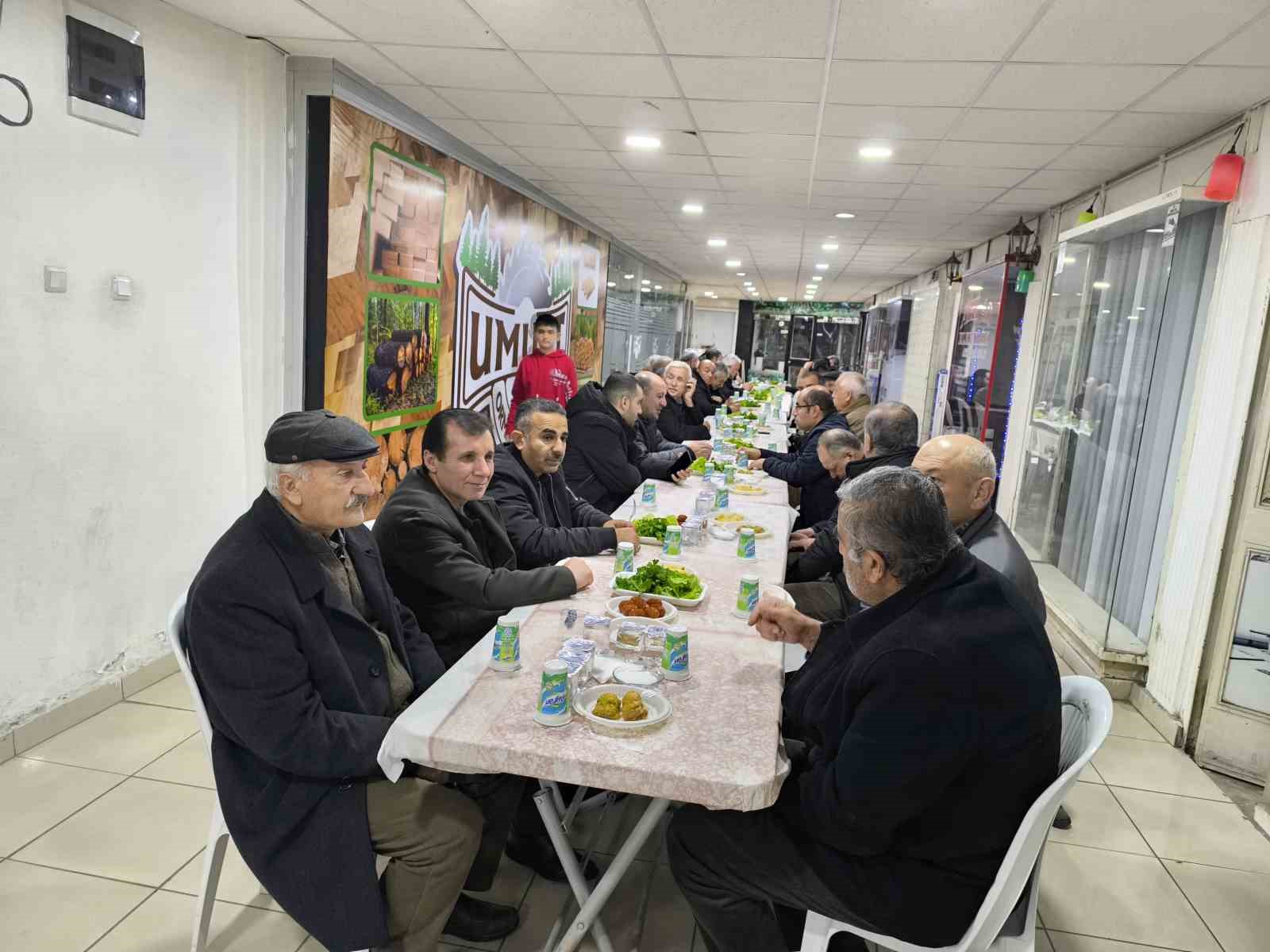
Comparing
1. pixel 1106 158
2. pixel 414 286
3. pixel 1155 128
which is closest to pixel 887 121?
pixel 1155 128

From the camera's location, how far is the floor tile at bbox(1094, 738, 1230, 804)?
10.9ft

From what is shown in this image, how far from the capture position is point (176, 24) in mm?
3375

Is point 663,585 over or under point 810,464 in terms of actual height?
under

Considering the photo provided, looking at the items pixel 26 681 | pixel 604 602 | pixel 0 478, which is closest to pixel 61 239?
pixel 0 478

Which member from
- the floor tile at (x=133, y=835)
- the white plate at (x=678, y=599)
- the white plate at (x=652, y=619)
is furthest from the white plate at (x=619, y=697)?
the floor tile at (x=133, y=835)

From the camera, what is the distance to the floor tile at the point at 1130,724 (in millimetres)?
3760

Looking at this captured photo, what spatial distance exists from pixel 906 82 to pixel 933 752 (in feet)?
10.3

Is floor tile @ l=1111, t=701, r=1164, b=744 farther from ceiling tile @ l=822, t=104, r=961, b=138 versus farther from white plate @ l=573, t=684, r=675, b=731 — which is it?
ceiling tile @ l=822, t=104, r=961, b=138

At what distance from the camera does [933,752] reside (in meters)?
1.53

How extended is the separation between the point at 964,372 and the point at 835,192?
318 centimetres

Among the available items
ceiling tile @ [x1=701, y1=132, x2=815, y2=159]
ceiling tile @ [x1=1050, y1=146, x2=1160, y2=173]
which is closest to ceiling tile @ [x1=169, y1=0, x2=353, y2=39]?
ceiling tile @ [x1=701, y1=132, x2=815, y2=159]

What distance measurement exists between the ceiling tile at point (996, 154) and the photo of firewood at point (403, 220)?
3.17m

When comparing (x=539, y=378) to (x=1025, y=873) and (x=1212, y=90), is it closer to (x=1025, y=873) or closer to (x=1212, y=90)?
(x=1212, y=90)

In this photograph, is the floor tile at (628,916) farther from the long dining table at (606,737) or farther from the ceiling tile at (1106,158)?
the ceiling tile at (1106,158)
